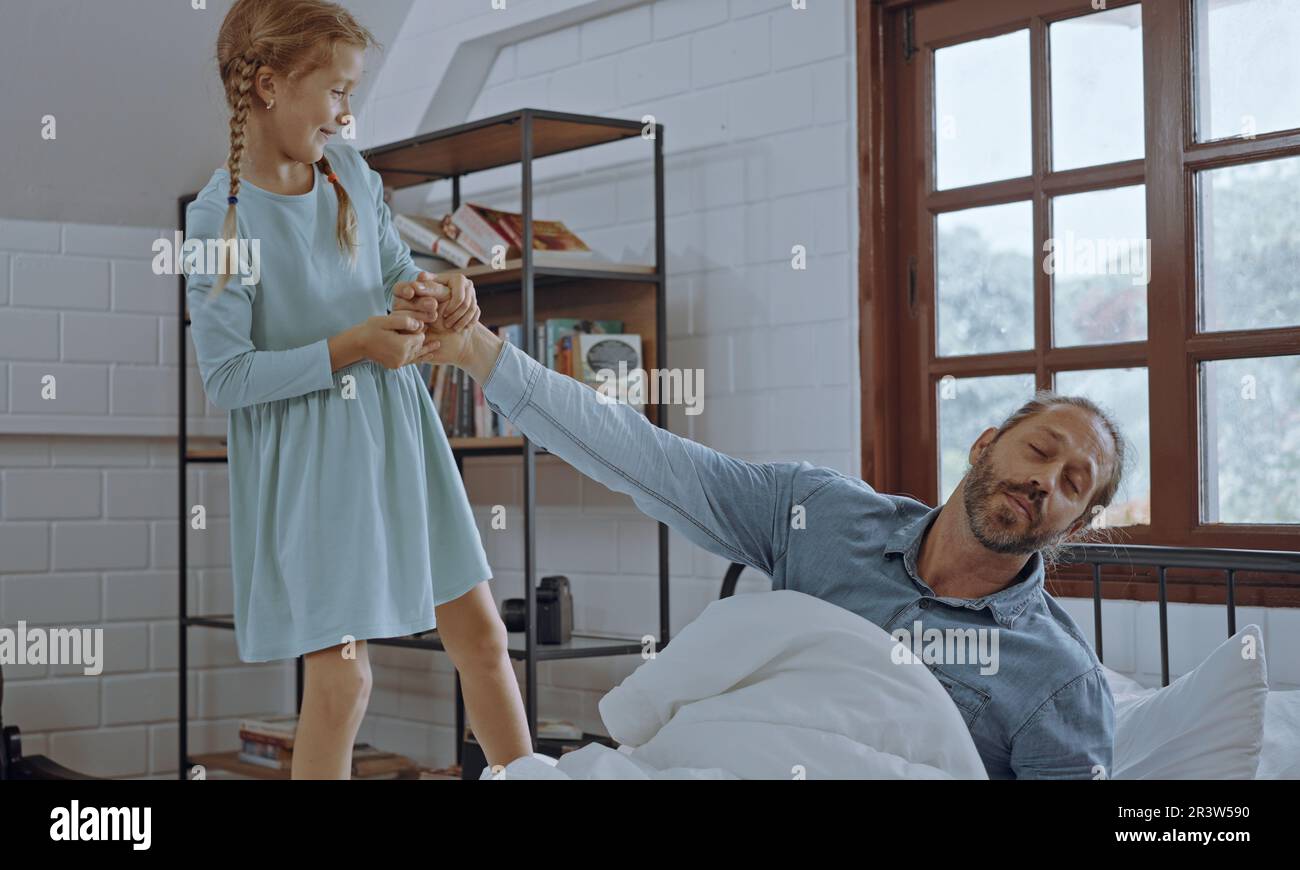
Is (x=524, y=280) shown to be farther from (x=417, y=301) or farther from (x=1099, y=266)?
(x=417, y=301)

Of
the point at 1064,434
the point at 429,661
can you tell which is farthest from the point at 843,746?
the point at 429,661

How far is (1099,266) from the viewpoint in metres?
2.52

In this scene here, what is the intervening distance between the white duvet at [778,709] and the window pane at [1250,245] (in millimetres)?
1367

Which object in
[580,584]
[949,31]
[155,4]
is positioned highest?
[155,4]

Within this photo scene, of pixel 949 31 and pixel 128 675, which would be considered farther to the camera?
pixel 128 675

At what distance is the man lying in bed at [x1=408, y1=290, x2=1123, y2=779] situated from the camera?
1.44 metres

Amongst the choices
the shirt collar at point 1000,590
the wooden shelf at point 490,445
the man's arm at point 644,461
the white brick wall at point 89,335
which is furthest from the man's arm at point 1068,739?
the white brick wall at point 89,335

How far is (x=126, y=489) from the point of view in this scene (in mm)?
3590

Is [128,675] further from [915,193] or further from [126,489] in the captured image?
[915,193]

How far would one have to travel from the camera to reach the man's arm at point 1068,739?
56.5 inches

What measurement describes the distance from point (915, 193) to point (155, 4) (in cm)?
176

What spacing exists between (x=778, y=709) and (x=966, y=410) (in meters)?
1.60

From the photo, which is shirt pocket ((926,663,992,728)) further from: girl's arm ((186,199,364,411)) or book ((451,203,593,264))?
book ((451,203,593,264))

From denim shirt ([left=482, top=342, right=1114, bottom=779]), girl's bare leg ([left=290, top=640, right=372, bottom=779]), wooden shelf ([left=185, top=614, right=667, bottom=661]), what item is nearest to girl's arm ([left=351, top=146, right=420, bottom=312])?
denim shirt ([left=482, top=342, right=1114, bottom=779])
